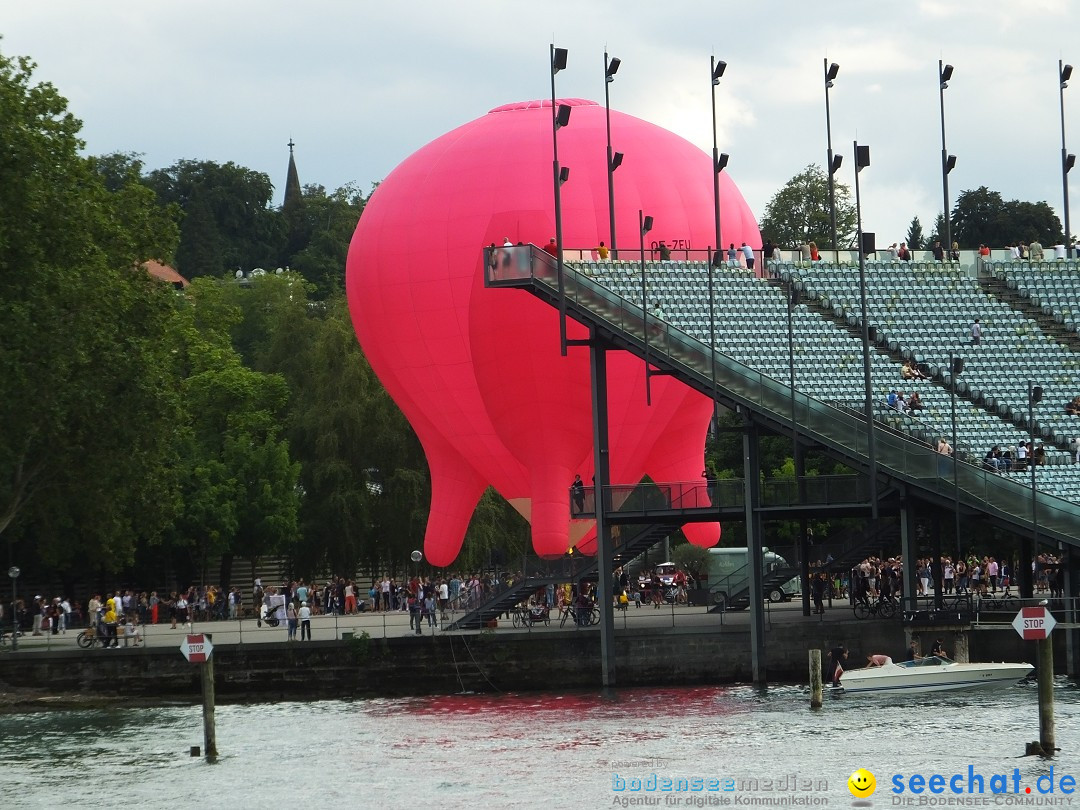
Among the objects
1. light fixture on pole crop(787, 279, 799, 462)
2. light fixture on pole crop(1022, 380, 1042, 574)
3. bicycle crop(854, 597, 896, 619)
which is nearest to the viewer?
light fixture on pole crop(1022, 380, 1042, 574)

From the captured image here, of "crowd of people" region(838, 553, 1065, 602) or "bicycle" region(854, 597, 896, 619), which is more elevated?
"crowd of people" region(838, 553, 1065, 602)

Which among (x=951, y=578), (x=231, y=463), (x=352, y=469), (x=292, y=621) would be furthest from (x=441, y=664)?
(x=352, y=469)

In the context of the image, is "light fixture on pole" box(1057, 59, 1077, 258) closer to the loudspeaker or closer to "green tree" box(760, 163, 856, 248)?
the loudspeaker

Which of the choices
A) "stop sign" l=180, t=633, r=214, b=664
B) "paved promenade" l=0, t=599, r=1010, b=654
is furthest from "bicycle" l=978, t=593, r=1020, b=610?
"stop sign" l=180, t=633, r=214, b=664

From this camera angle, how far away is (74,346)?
6247 centimetres

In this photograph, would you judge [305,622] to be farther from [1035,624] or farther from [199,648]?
[1035,624]

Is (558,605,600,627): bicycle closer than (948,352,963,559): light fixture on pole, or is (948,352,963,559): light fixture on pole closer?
(948,352,963,559): light fixture on pole

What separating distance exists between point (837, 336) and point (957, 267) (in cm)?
626

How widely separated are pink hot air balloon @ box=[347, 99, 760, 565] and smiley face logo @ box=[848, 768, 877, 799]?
24503mm

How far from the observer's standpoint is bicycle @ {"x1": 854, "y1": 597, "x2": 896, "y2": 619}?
2304 inches

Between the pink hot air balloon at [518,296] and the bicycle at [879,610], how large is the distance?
8.35 meters

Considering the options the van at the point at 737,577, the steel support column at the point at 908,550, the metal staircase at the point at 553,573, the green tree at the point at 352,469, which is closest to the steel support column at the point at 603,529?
the metal staircase at the point at 553,573

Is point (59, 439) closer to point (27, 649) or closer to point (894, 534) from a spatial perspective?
point (27, 649)

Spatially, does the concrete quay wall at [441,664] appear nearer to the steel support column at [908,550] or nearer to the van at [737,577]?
the steel support column at [908,550]
